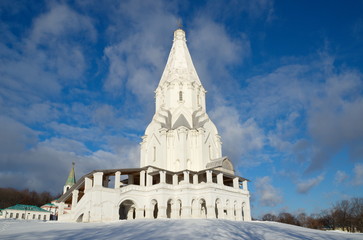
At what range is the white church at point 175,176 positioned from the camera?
107 feet

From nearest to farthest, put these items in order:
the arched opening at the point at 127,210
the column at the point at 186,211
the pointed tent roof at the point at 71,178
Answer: the column at the point at 186,211 → the arched opening at the point at 127,210 → the pointed tent roof at the point at 71,178

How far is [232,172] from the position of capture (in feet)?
128

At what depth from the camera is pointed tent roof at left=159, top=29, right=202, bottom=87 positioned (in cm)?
4709

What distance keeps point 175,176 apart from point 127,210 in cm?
754

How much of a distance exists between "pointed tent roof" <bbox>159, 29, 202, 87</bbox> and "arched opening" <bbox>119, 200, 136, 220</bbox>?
20.3m

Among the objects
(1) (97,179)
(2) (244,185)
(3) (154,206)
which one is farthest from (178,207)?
(1) (97,179)

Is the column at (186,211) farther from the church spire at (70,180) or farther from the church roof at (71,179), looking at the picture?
the church roof at (71,179)

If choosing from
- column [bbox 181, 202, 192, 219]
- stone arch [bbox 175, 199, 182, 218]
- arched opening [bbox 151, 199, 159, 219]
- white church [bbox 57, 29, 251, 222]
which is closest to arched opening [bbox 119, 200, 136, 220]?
white church [bbox 57, 29, 251, 222]

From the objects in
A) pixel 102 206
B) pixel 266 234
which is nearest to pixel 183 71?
pixel 102 206

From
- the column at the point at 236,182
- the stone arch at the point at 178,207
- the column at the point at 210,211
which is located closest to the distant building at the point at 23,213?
the stone arch at the point at 178,207

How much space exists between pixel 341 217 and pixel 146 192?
48.5 meters

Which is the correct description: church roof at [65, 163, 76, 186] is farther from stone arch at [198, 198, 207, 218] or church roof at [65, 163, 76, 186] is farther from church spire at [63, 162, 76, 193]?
stone arch at [198, 198, 207, 218]

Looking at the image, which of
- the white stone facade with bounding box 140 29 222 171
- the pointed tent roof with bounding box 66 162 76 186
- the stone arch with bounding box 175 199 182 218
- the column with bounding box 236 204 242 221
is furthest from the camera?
the pointed tent roof with bounding box 66 162 76 186

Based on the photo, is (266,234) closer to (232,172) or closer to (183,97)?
(232,172)
